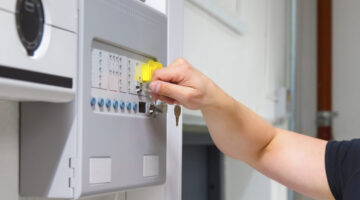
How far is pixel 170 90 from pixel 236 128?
0.25 metres

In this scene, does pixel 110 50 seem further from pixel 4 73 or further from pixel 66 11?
pixel 4 73

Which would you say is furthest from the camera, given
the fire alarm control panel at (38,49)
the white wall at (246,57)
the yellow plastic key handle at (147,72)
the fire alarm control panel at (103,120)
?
the white wall at (246,57)

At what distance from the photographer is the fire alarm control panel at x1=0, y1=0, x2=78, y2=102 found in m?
0.48

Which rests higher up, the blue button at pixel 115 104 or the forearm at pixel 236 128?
the blue button at pixel 115 104

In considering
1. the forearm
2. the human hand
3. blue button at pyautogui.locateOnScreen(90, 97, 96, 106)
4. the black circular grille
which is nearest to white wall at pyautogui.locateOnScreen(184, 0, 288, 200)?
the forearm

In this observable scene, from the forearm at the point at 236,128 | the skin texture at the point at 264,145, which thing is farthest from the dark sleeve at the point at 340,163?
the forearm at the point at 236,128

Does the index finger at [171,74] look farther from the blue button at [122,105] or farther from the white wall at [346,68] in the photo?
the white wall at [346,68]

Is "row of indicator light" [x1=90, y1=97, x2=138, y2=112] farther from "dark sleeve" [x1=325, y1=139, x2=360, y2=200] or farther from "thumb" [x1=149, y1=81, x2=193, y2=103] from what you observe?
"dark sleeve" [x1=325, y1=139, x2=360, y2=200]

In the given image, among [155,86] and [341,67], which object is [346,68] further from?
[155,86]

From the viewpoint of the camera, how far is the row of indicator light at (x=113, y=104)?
645 millimetres

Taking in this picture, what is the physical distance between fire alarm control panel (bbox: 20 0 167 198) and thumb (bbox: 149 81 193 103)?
0.05m

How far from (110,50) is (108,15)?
0.18 ft

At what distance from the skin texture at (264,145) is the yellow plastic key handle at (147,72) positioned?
0.09 m

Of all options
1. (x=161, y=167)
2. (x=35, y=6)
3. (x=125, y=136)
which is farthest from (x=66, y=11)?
(x=161, y=167)
